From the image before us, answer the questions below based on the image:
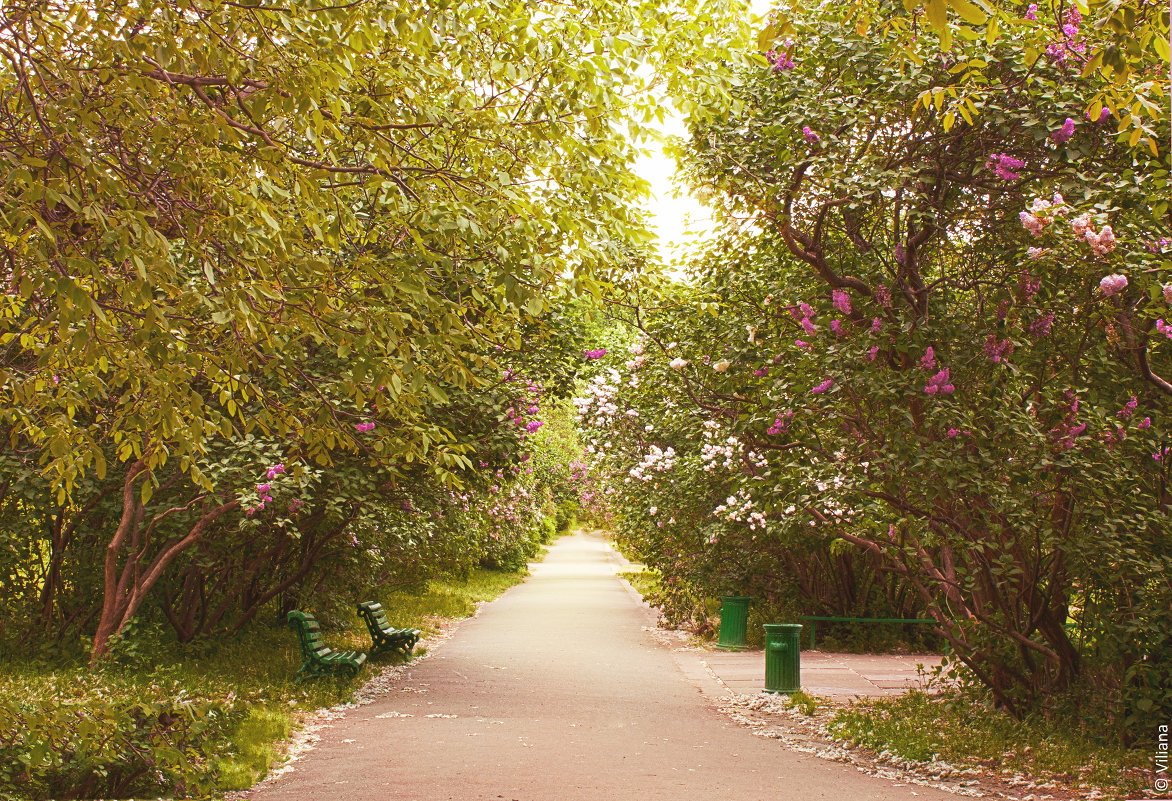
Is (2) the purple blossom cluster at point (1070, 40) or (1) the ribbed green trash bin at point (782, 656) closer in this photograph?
(2) the purple blossom cluster at point (1070, 40)

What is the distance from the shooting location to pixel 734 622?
1528cm

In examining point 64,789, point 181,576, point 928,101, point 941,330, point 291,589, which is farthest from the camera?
point 291,589

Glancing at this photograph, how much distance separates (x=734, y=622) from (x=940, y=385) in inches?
357

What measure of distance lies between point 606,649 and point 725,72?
10611 mm

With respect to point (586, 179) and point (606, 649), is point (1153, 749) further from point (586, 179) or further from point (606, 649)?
point (606, 649)

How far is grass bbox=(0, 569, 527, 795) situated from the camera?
6926 millimetres

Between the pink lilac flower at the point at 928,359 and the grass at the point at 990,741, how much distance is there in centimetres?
288

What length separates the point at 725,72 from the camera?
6.52m

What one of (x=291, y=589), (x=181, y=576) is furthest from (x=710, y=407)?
(x=291, y=589)

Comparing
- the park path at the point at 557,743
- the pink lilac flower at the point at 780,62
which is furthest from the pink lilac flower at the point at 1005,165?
the park path at the point at 557,743

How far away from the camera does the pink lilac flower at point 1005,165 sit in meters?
6.98

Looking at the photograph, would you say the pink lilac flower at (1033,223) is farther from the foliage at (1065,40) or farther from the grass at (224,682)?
the grass at (224,682)

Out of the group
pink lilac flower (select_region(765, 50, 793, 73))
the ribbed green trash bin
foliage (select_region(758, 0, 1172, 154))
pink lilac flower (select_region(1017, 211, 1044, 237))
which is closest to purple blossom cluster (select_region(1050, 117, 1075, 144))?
foliage (select_region(758, 0, 1172, 154))

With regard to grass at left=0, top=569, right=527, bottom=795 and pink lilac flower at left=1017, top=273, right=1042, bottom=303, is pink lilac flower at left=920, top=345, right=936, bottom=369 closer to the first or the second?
pink lilac flower at left=1017, top=273, right=1042, bottom=303
